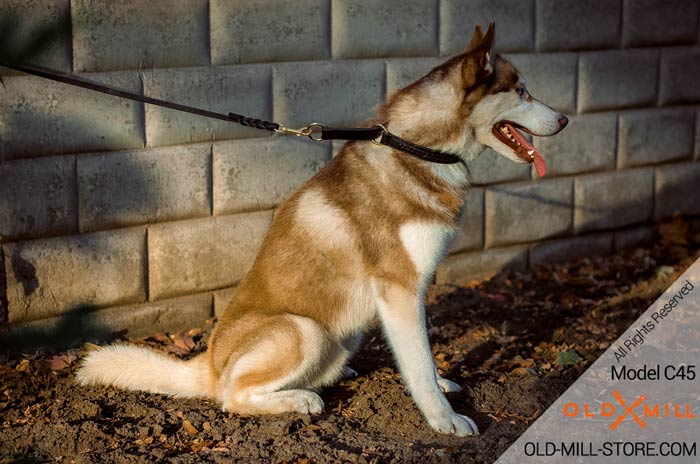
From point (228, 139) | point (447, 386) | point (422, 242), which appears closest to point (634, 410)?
point (447, 386)

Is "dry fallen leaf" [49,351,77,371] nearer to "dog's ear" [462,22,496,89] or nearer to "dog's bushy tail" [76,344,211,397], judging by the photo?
"dog's bushy tail" [76,344,211,397]

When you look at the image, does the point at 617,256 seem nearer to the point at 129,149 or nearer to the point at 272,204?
the point at 272,204

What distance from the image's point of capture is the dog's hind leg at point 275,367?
12.1ft

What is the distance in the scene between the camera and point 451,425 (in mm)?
3678

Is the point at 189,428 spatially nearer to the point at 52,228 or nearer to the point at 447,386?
the point at 447,386

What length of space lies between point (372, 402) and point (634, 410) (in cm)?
117

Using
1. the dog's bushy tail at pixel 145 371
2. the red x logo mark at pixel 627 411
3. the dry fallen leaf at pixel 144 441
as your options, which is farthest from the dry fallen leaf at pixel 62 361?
the red x logo mark at pixel 627 411

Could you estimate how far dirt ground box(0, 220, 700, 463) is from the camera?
351 centimetres

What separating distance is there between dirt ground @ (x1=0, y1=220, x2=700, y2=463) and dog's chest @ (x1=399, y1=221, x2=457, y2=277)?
705mm

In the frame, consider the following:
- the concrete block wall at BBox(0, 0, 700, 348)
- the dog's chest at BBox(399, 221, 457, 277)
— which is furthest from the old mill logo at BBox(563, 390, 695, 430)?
the concrete block wall at BBox(0, 0, 700, 348)

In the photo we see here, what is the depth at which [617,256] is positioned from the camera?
6500 mm

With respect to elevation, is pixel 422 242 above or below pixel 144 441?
above

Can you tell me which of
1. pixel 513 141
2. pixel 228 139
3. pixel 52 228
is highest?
pixel 513 141

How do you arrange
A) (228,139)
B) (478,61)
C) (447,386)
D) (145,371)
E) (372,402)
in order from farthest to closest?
(228,139), (447,386), (372,402), (145,371), (478,61)
